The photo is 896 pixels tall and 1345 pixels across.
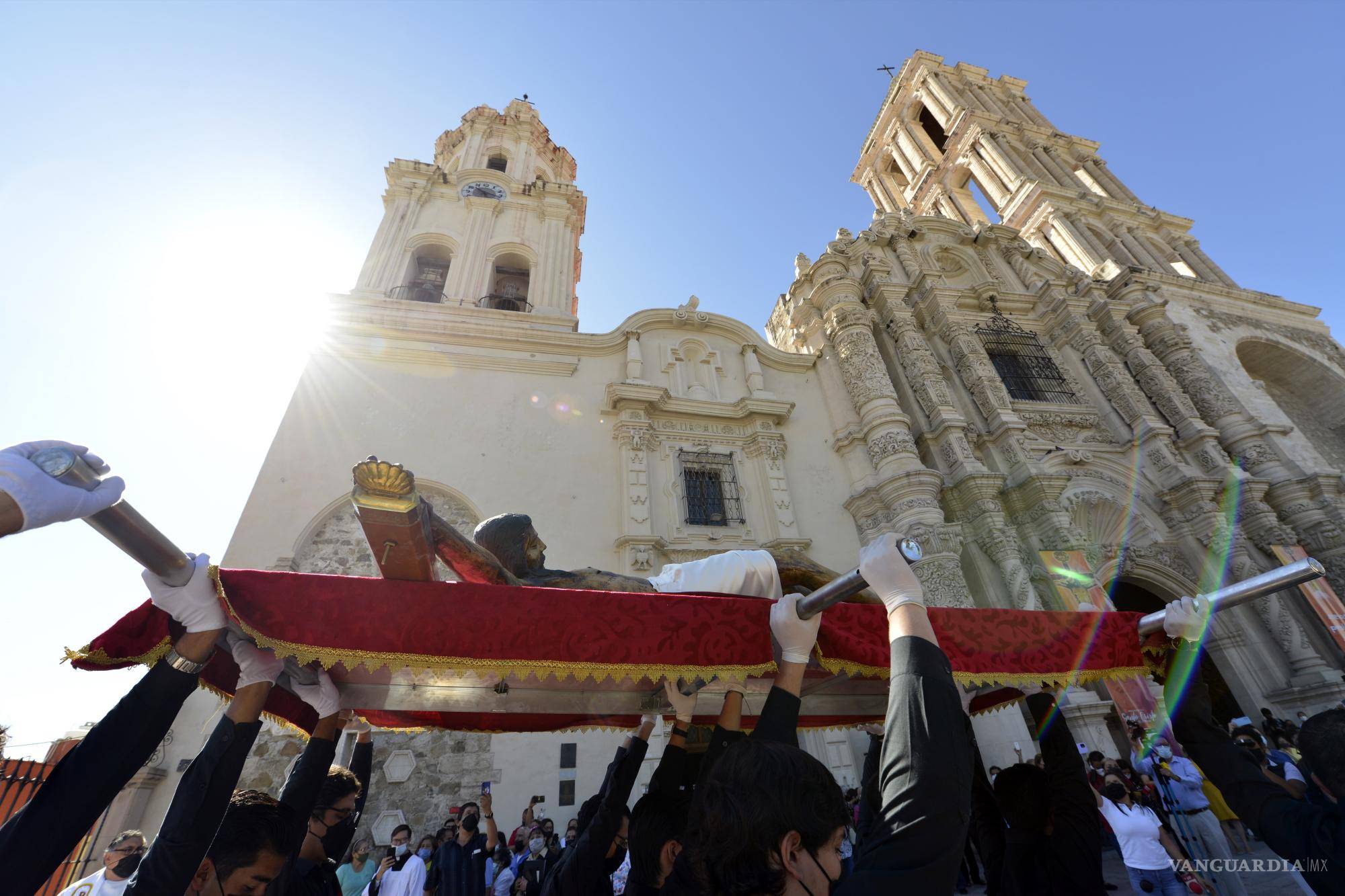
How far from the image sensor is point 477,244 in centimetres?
1495

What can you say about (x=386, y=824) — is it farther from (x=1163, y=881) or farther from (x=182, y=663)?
(x=1163, y=881)

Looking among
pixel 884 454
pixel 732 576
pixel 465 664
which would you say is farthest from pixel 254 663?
pixel 884 454

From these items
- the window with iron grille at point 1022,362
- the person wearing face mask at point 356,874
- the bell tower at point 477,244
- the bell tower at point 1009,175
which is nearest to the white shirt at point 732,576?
the person wearing face mask at point 356,874

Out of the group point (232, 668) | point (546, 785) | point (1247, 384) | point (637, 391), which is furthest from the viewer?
point (1247, 384)

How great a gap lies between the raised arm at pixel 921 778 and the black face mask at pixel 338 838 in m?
3.27

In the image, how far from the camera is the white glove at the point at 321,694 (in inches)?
122

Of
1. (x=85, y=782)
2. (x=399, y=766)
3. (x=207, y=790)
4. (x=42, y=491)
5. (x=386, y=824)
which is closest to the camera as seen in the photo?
(x=42, y=491)

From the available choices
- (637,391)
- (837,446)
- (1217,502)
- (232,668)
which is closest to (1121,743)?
(1217,502)

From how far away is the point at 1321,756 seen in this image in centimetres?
215

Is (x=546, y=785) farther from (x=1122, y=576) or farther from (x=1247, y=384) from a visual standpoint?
(x=1247, y=384)

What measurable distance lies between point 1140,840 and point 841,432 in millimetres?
8237

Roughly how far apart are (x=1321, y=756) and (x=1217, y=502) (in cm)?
1317

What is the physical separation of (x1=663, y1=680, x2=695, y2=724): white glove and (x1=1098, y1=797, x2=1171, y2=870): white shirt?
4.50 metres

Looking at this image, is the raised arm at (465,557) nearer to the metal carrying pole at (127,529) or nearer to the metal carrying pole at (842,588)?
the metal carrying pole at (127,529)
